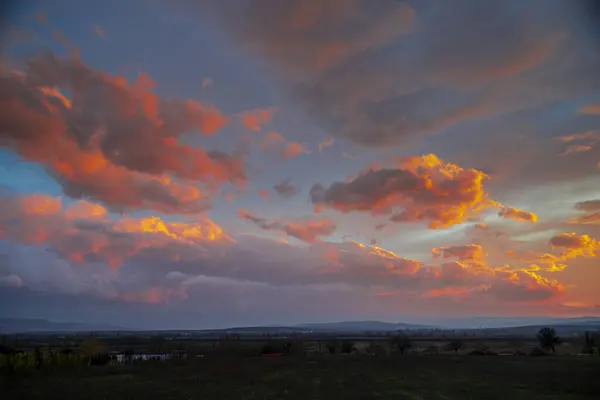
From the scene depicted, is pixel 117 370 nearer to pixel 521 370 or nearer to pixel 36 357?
pixel 36 357

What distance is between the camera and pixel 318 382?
35844mm

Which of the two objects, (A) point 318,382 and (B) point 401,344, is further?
(B) point 401,344

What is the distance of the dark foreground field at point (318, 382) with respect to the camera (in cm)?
2966

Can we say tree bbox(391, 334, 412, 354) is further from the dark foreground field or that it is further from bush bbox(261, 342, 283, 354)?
the dark foreground field

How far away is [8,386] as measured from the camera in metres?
33.1

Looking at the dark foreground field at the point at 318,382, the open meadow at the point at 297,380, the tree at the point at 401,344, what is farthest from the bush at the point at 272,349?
the dark foreground field at the point at 318,382

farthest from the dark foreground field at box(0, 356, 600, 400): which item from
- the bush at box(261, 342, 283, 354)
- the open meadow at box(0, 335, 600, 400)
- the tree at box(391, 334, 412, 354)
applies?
the tree at box(391, 334, 412, 354)

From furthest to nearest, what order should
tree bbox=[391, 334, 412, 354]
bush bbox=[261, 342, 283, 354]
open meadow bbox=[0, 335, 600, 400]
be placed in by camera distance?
1. tree bbox=[391, 334, 412, 354]
2. bush bbox=[261, 342, 283, 354]
3. open meadow bbox=[0, 335, 600, 400]

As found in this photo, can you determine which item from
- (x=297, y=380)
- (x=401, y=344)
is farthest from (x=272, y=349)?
(x=297, y=380)

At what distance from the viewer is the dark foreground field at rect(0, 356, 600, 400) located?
29656mm

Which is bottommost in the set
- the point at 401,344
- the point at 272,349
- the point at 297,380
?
the point at 401,344

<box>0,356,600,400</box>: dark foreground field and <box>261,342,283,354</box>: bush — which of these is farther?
<box>261,342,283,354</box>: bush

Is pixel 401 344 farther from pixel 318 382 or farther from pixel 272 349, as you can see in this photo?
pixel 318 382

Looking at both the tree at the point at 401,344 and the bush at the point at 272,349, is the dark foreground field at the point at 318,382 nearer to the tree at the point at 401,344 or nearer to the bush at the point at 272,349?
the bush at the point at 272,349
